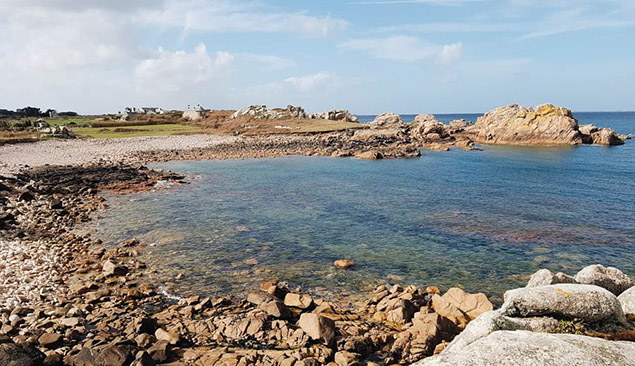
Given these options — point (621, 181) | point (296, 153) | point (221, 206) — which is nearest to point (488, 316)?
point (221, 206)

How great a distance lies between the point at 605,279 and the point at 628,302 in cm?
196

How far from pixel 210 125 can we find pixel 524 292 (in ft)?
386

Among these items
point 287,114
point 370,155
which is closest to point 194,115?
point 287,114

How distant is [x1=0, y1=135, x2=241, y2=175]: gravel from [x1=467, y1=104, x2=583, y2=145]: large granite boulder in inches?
2518

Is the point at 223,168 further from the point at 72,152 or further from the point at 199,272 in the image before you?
the point at 199,272

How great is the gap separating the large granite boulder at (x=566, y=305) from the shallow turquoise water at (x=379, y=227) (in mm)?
5401

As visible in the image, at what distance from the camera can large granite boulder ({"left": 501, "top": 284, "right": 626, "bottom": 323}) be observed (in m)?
11.2

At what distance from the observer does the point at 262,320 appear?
1252 cm

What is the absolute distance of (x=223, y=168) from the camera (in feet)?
183

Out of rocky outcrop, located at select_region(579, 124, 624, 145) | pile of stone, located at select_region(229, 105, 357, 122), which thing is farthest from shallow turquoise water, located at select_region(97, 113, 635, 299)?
pile of stone, located at select_region(229, 105, 357, 122)

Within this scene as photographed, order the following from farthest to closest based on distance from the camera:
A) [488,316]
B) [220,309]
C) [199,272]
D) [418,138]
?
1. [418,138]
2. [199,272]
3. [220,309]
4. [488,316]

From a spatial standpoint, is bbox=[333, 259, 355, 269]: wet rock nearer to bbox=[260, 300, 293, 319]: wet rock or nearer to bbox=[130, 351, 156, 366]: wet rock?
bbox=[260, 300, 293, 319]: wet rock

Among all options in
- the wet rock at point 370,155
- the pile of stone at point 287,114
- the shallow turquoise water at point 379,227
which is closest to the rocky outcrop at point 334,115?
the pile of stone at point 287,114

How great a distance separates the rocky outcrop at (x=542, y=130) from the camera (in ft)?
290
